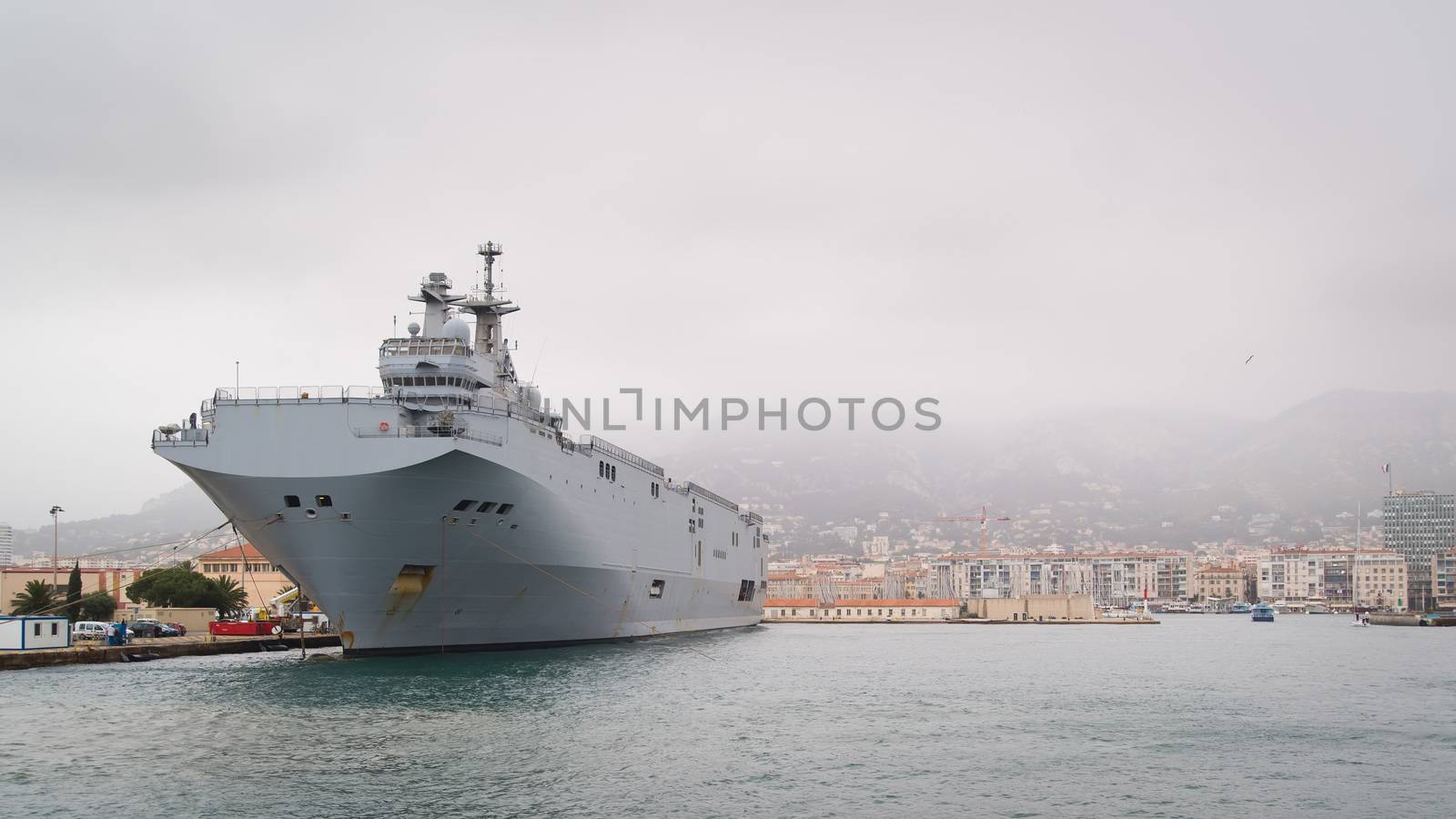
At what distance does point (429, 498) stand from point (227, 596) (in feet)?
107

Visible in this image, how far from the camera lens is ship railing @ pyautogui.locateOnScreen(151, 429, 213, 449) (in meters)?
30.9

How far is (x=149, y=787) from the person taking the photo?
693 inches

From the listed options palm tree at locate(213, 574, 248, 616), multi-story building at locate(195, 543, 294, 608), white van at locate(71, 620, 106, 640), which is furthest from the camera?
multi-story building at locate(195, 543, 294, 608)

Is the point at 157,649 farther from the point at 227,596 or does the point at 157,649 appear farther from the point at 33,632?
the point at 227,596

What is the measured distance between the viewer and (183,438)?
31141 millimetres

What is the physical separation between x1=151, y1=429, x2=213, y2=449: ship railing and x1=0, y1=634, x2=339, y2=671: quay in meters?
9.08

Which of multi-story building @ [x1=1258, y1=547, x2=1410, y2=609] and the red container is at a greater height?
the red container

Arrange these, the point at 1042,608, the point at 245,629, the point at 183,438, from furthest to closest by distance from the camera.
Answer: the point at 1042,608, the point at 245,629, the point at 183,438

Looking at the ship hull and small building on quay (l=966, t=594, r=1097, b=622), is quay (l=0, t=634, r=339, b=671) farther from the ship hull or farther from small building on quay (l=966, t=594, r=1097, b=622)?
small building on quay (l=966, t=594, r=1097, b=622)

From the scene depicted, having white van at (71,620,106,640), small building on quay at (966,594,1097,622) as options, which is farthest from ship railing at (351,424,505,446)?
small building on quay at (966,594,1097,622)

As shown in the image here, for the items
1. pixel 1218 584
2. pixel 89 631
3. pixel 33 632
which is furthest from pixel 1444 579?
pixel 33 632

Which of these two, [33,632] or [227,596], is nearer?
[33,632]

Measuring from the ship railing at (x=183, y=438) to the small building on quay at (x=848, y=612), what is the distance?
7234cm

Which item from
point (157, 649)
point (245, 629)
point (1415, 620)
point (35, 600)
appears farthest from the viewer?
point (1415, 620)
